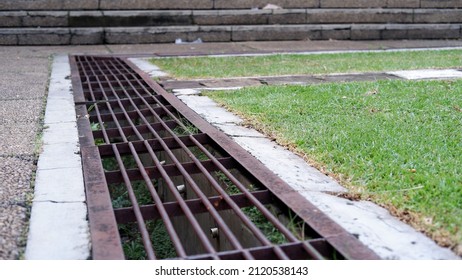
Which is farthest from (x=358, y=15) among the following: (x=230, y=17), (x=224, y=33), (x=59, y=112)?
(x=59, y=112)

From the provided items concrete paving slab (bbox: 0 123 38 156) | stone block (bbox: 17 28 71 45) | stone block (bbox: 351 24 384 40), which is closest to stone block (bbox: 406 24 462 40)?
stone block (bbox: 351 24 384 40)

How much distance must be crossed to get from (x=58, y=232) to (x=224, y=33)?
7.47 meters

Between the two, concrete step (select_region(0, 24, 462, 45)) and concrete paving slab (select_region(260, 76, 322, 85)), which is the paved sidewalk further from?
concrete paving slab (select_region(260, 76, 322, 85))

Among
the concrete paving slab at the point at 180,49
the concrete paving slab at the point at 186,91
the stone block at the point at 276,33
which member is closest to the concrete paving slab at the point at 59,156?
the concrete paving slab at the point at 186,91

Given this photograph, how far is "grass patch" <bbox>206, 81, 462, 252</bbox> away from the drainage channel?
0.31 meters

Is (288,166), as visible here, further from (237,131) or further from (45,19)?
(45,19)

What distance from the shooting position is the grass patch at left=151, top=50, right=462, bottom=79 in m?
5.97

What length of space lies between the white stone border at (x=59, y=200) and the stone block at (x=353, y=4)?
6.66m

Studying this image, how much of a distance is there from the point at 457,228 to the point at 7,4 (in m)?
8.17

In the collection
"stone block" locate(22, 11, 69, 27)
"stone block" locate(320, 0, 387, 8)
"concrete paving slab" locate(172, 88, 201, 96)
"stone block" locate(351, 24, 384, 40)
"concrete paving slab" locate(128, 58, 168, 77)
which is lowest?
"concrete paving slab" locate(172, 88, 201, 96)

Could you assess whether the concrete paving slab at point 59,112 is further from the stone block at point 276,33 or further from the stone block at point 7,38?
the stone block at point 276,33

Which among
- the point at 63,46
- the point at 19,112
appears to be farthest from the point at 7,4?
the point at 19,112

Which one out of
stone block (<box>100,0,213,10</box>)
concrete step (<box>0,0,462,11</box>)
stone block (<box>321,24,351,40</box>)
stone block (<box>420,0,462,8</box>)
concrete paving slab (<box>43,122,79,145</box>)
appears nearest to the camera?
concrete paving slab (<box>43,122,79,145</box>)
